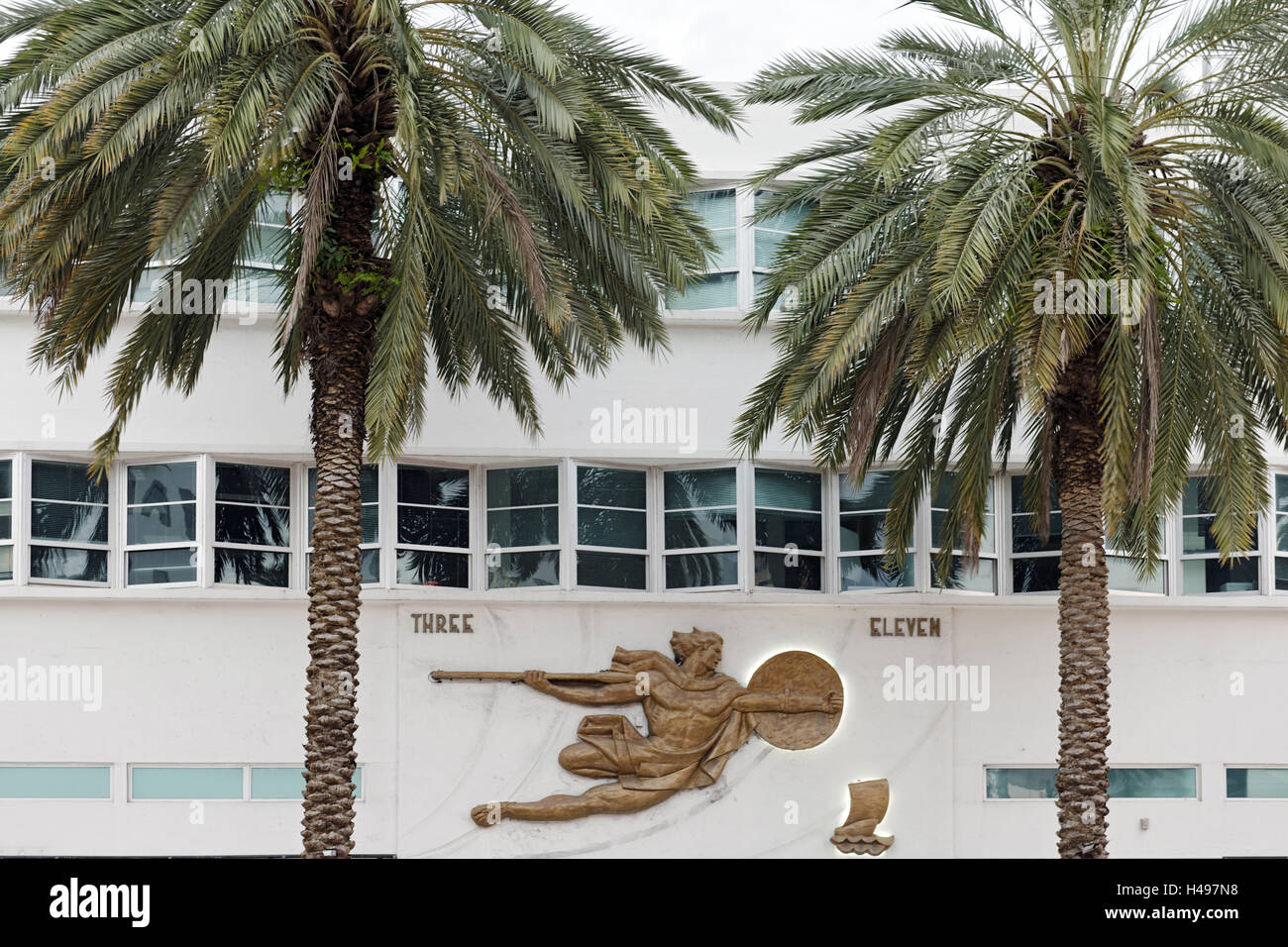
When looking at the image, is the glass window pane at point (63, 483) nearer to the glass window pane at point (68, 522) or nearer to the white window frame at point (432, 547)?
the glass window pane at point (68, 522)

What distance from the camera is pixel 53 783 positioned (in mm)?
17250

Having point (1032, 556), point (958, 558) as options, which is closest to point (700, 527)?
point (958, 558)

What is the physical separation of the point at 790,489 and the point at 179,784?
7974 mm

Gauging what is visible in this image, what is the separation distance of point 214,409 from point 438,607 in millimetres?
3533

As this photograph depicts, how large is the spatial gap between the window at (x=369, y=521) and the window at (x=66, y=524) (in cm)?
241

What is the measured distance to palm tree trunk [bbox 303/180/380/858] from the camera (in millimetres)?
13133

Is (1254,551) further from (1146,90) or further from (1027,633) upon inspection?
(1146,90)

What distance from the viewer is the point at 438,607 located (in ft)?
57.5

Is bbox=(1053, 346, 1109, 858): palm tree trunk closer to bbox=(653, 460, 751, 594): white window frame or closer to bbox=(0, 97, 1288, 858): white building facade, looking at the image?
bbox=(0, 97, 1288, 858): white building facade

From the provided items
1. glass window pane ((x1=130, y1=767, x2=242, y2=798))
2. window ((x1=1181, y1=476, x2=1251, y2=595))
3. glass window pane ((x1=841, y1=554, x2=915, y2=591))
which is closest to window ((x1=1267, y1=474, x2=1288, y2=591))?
window ((x1=1181, y1=476, x2=1251, y2=595))

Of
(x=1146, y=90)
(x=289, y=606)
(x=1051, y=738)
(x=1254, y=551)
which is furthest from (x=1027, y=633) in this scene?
(x=289, y=606)

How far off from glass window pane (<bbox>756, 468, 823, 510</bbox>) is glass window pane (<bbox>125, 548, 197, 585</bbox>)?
6.82 metres

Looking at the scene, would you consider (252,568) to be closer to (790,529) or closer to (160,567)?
(160,567)

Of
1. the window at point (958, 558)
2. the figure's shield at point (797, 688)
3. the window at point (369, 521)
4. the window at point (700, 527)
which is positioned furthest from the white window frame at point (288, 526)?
the window at point (958, 558)
